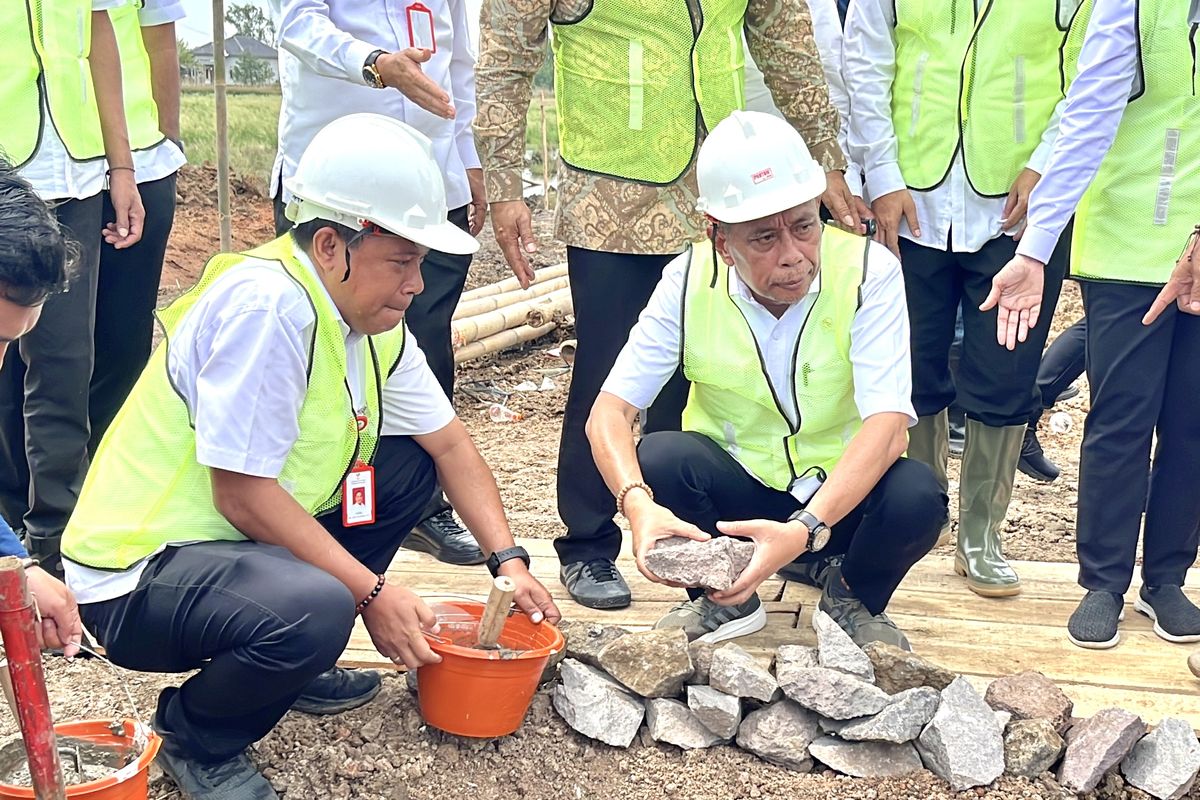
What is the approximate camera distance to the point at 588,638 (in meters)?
3.10

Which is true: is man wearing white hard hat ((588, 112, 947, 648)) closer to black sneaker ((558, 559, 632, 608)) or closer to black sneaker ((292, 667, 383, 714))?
black sneaker ((558, 559, 632, 608))

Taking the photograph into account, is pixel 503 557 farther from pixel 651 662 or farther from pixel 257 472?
pixel 257 472

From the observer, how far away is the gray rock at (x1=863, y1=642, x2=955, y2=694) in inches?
114

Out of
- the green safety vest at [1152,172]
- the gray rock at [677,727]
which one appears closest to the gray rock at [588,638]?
the gray rock at [677,727]

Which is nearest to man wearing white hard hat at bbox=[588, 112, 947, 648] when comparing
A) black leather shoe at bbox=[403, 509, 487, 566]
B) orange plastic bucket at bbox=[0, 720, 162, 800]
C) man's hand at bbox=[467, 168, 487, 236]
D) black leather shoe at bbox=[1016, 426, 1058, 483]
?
black leather shoe at bbox=[403, 509, 487, 566]

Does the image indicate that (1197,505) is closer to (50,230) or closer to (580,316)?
(580,316)

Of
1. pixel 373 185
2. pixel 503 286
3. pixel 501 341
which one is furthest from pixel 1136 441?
pixel 503 286

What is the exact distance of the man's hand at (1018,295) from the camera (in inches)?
124

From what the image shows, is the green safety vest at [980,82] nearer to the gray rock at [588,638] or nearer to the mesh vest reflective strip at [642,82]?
the mesh vest reflective strip at [642,82]

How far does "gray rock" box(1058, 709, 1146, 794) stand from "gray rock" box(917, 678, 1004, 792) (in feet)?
0.51

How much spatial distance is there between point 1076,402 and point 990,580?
140 inches

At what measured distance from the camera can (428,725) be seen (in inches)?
112

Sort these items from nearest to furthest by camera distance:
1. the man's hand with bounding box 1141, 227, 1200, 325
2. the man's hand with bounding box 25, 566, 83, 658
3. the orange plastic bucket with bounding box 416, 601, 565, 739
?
the man's hand with bounding box 25, 566, 83, 658 → the orange plastic bucket with bounding box 416, 601, 565, 739 → the man's hand with bounding box 1141, 227, 1200, 325

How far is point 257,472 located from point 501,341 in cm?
538
